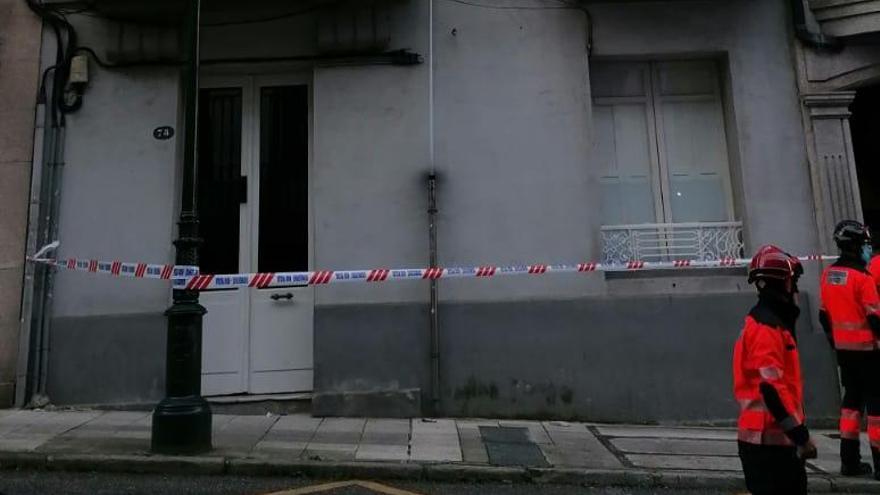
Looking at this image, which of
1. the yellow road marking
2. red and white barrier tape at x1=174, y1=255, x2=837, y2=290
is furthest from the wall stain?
the yellow road marking

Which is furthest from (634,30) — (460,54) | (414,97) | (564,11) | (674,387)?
(674,387)

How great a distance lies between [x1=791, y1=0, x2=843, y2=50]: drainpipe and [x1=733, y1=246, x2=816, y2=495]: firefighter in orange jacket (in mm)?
6306

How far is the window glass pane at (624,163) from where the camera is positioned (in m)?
8.73

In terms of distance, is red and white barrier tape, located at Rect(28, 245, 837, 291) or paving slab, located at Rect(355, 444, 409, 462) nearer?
paving slab, located at Rect(355, 444, 409, 462)

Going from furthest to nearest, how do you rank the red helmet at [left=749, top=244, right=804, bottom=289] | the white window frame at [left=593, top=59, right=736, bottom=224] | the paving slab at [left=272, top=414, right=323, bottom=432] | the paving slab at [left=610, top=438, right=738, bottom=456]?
the white window frame at [left=593, top=59, right=736, bottom=224], the paving slab at [left=272, top=414, right=323, bottom=432], the paving slab at [left=610, top=438, right=738, bottom=456], the red helmet at [left=749, top=244, right=804, bottom=289]

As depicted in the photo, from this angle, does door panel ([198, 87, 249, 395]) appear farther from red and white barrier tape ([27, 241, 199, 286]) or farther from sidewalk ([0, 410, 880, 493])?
red and white barrier tape ([27, 241, 199, 286])

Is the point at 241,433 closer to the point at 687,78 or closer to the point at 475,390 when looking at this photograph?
the point at 475,390

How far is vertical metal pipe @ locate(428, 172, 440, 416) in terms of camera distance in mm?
7867

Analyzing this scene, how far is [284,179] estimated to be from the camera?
8727 mm

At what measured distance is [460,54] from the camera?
850cm

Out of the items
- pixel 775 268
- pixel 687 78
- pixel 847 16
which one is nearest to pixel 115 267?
pixel 775 268

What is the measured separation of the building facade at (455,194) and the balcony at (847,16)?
0.06 metres

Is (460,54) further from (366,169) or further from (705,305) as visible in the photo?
(705,305)

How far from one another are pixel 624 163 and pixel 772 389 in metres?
5.95
